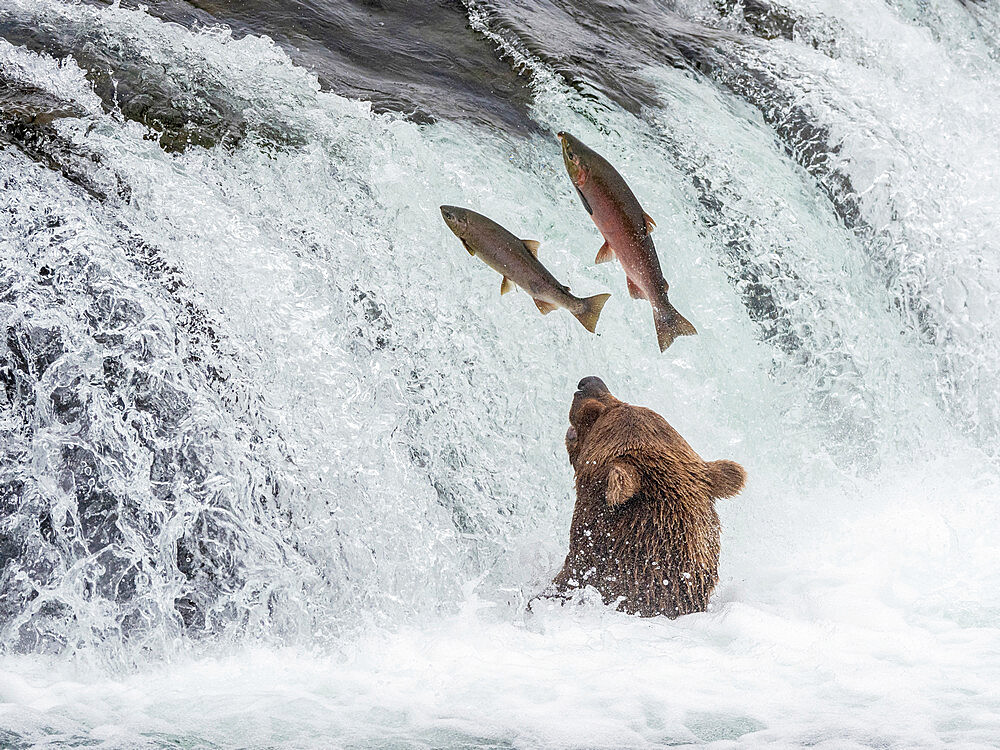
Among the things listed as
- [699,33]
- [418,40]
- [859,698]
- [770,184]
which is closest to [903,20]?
[699,33]

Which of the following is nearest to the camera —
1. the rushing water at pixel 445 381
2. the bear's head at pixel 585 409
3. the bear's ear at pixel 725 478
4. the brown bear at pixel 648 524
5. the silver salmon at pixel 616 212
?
the rushing water at pixel 445 381

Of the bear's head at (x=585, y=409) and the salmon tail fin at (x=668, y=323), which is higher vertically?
the salmon tail fin at (x=668, y=323)

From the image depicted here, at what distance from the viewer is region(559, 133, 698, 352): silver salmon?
3.26m

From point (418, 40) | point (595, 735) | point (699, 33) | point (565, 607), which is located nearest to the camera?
point (595, 735)

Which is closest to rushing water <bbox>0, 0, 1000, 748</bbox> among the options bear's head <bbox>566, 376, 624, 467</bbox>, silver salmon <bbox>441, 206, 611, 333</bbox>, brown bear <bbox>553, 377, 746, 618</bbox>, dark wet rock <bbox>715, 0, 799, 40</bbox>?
brown bear <bbox>553, 377, 746, 618</bbox>

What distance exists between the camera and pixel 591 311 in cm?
348

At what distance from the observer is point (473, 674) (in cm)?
310

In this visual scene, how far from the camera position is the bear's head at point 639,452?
3.54 meters

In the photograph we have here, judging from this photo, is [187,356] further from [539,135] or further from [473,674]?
[539,135]

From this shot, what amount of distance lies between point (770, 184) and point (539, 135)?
1.11m

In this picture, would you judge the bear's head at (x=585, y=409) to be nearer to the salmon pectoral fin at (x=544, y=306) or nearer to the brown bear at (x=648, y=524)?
the brown bear at (x=648, y=524)

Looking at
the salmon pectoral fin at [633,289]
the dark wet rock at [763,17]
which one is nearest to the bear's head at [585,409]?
the salmon pectoral fin at [633,289]

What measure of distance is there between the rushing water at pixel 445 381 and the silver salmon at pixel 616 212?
82 centimetres

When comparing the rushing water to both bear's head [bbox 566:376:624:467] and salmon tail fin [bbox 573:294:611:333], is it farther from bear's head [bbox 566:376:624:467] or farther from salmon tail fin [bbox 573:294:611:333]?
salmon tail fin [bbox 573:294:611:333]
